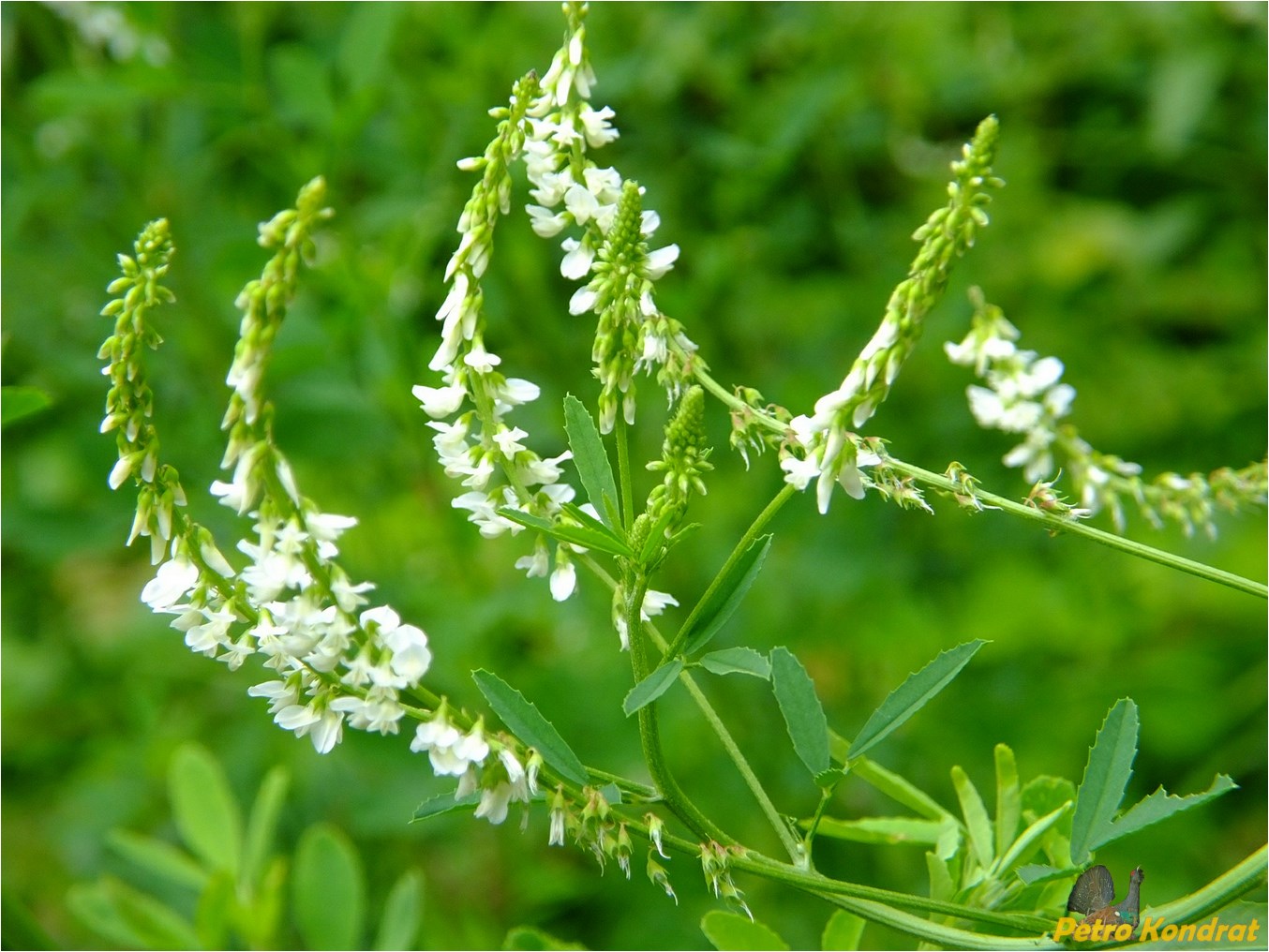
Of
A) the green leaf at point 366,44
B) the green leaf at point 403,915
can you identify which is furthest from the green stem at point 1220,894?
the green leaf at point 366,44

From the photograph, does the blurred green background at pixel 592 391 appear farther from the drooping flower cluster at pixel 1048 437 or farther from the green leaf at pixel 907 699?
the green leaf at pixel 907 699

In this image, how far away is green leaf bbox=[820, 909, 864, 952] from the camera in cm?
105

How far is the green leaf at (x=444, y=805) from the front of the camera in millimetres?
868

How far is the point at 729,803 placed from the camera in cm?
219

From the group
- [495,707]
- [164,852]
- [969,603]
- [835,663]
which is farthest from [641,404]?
[495,707]

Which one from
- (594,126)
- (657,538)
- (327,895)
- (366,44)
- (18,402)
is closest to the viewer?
(657,538)

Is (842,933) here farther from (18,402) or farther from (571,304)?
(18,402)

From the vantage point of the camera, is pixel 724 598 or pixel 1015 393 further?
pixel 1015 393

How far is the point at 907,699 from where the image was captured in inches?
37.2

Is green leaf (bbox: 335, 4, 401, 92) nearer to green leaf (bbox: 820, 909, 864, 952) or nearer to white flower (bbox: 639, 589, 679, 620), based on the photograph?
white flower (bbox: 639, 589, 679, 620)

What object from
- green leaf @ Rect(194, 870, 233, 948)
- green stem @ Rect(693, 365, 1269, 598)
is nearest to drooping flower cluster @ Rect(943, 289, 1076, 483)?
green stem @ Rect(693, 365, 1269, 598)

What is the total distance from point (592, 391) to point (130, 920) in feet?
4.41

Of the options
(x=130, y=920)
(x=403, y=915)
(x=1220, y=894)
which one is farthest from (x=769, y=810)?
(x=130, y=920)

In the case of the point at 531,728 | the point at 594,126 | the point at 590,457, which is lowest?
the point at 531,728
